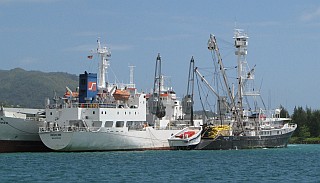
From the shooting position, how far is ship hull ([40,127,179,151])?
5816 cm

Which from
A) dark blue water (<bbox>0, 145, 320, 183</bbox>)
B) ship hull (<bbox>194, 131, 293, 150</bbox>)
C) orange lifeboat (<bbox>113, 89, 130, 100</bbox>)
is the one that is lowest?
dark blue water (<bbox>0, 145, 320, 183</bbox>)

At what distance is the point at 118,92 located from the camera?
63.5 m

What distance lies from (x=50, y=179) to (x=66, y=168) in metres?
6.22

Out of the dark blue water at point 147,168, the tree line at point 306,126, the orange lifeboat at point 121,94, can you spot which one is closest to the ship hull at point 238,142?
the orange lifeboat at point 121,94

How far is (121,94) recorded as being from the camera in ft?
209

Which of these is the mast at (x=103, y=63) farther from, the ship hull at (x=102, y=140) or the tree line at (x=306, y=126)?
the tree line at (x=306, y=126)

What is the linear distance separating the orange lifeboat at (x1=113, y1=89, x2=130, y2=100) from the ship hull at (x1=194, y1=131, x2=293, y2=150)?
1068 cm

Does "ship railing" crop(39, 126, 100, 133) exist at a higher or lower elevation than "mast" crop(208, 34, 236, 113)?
lower

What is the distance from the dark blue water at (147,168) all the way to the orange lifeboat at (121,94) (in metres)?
6.60

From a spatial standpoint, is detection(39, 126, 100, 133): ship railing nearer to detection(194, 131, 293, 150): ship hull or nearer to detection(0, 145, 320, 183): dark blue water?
detection(0, 145, 320, 183): dark blue water

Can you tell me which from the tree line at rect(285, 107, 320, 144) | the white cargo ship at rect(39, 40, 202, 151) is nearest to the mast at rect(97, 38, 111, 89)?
the white cargo ship at rect(39, 40, 202, 151)

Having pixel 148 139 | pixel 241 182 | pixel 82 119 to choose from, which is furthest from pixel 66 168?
pixel 148 139

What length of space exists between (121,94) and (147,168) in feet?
62.7

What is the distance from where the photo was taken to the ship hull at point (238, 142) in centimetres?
7062
